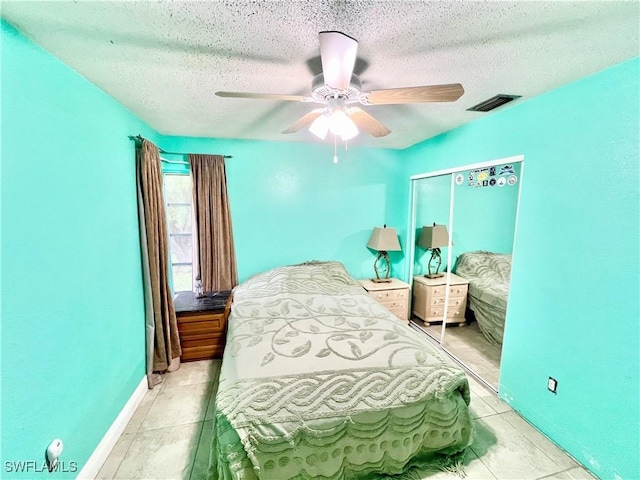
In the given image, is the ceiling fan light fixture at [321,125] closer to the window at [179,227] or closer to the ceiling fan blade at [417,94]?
the ceiling fan blade at [417,94]

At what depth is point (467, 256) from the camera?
8.83ft

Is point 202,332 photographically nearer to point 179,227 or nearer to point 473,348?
point 179,227

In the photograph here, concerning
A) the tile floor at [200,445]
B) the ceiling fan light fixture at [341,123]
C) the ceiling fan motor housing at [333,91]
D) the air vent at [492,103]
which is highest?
the air vent at [492,103]

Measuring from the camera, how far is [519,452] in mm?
1681

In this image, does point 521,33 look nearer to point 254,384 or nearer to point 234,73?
point 234,73

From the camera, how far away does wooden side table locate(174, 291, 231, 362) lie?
2.60 meters

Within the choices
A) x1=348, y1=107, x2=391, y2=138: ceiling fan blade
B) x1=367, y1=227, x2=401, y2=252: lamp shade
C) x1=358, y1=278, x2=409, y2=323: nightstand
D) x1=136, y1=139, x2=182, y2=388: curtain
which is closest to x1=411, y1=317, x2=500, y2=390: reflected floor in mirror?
x1=358, y1=278, x2=409, y2=323: nightstand

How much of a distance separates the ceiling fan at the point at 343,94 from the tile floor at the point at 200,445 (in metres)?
2.10

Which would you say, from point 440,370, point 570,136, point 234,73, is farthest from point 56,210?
point 570,136

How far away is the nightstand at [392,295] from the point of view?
10.5ft

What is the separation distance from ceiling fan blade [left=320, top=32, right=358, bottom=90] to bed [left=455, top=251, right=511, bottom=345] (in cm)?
196

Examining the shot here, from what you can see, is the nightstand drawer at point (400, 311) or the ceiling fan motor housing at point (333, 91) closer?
the ceiling fan motor housing at point (333, 91)

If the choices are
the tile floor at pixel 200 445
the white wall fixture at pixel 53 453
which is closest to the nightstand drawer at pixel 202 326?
the tile floor at pixel 200 445

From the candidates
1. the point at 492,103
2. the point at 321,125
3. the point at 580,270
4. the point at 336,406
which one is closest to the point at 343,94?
the point at 321,125
